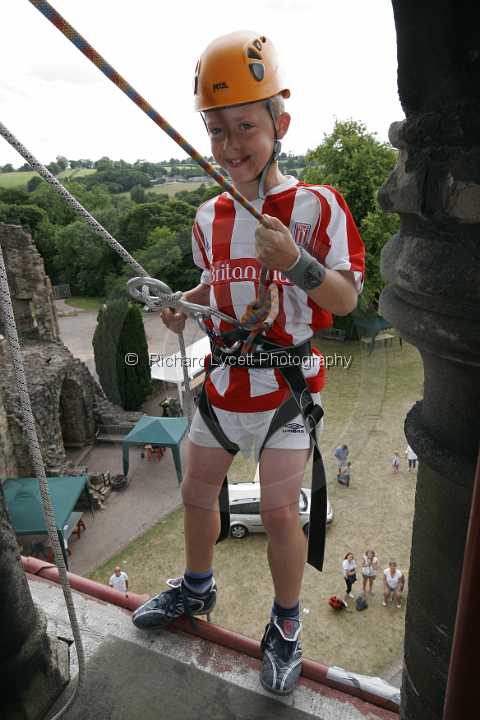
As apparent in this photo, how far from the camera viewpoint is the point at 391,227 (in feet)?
6.93

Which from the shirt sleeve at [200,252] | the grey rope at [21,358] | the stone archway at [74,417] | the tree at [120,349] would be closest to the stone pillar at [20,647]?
the grey rope at [21,358]

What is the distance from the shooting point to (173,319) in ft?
7.47

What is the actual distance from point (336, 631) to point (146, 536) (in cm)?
284

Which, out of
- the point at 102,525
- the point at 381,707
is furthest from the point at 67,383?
the point at 381,707

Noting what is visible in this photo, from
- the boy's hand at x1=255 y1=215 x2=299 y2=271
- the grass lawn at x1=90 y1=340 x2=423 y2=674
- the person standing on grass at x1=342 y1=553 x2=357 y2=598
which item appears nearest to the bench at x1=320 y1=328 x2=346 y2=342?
the boy's hand at x1=255 y1=215 x2=299 y2=271

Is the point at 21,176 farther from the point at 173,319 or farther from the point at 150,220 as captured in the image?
the point at 173,319

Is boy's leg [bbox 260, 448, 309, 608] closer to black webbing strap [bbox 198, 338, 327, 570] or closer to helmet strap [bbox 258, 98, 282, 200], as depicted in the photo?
black webbing strap [bbox 198, 338, 327, 570]

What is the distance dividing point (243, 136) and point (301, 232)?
37 centimetres

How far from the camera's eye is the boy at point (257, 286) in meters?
1.76

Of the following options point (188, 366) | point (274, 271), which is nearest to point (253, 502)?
point (188, 366)

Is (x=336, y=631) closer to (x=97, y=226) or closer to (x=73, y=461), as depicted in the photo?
(x=73, y=461)

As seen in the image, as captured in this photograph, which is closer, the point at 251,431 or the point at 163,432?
the point at 251,431

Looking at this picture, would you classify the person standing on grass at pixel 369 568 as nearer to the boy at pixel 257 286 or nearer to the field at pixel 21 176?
the boy at pixel 257 286

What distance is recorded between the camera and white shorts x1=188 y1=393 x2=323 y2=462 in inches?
85.0
